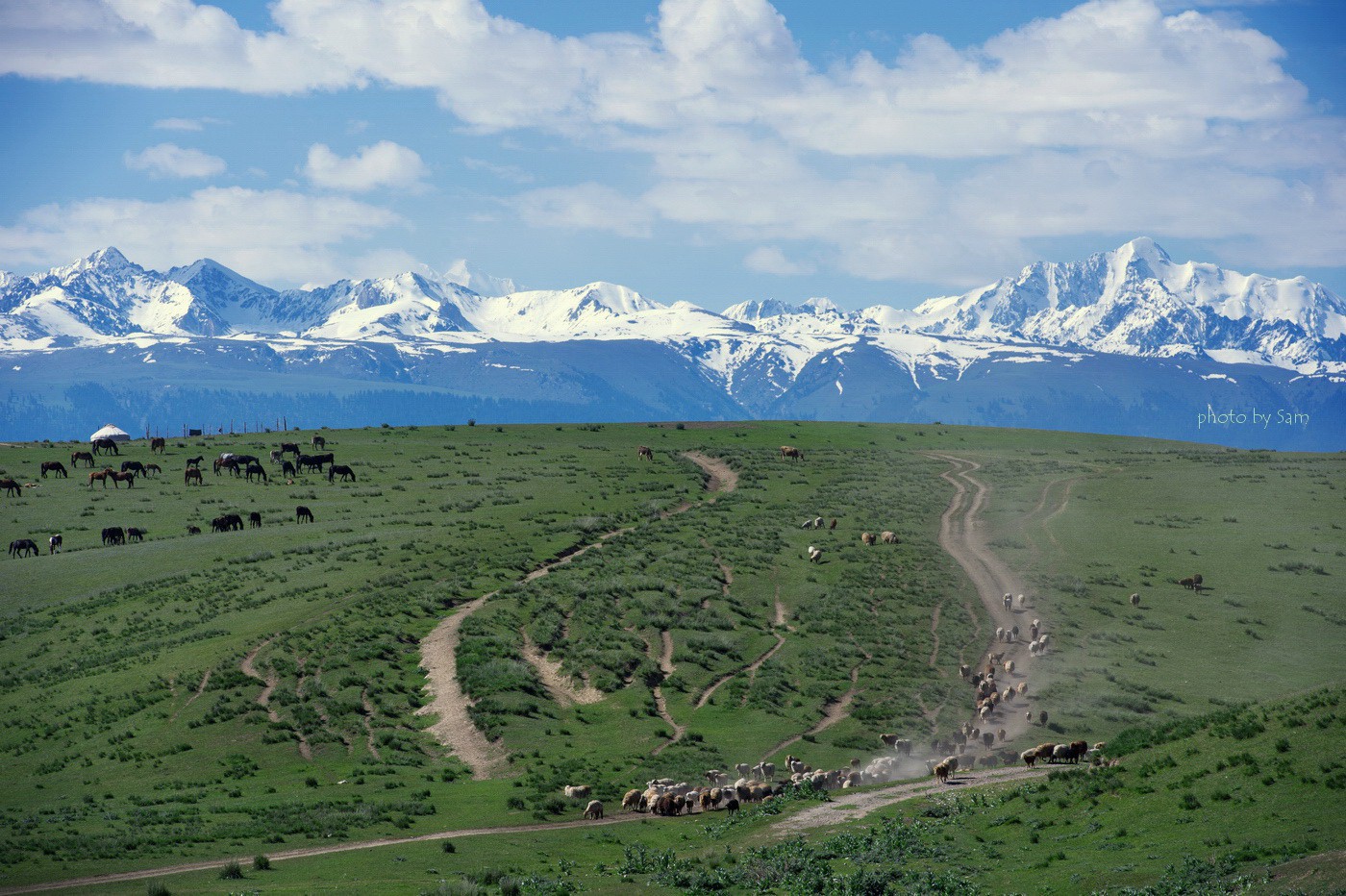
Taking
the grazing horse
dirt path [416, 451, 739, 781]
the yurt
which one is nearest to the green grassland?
dirt path [416, 451, 739, 781]

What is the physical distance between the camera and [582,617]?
61.6m

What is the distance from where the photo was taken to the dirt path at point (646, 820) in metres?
29.2

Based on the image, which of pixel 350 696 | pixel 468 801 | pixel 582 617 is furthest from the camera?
pixel 582 617

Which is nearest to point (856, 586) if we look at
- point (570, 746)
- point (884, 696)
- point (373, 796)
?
point (884, 696)

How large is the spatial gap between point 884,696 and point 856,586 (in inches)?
689

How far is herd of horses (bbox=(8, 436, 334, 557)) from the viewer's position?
8806 centimetres

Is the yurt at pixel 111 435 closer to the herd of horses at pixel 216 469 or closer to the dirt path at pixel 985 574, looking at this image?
the herd of horses at pixel 216 469

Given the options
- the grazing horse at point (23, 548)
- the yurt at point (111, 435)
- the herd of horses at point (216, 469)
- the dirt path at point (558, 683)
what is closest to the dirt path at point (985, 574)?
the dirt path at point (558, 683)

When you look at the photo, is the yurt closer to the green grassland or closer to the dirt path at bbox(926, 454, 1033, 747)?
the green grassland

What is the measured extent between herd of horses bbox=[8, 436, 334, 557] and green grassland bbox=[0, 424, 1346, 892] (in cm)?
193

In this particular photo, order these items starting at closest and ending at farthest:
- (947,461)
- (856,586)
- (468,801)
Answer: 1. (468,801)
2. (856,586)
3. (947,461)

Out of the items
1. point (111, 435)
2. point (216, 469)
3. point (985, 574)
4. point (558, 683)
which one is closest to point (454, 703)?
point (558, 683)

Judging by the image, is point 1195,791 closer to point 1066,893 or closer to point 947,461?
point 1066,893

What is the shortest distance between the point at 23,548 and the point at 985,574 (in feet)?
228
